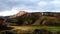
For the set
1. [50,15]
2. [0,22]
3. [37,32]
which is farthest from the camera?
[50,15]

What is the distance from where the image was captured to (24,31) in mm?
17438

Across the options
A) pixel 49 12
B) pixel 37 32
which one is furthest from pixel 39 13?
pixel 37 32

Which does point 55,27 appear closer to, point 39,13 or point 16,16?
point 39,13

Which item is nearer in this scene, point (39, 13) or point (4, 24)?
point (4, 24)

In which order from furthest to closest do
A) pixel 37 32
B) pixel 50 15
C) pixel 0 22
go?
1. pixel 50 15
2. pixel 0 22
3. pixel 37 32

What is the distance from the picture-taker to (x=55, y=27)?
18.1 meters

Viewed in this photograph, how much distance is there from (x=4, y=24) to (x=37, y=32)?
130 inches

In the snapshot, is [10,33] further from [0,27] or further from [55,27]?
[55,27]

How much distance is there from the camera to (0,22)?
18328mm

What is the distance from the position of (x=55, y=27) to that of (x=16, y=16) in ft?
15.0

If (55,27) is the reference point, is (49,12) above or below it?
above

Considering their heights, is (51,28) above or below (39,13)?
below

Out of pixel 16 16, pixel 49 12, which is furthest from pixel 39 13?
pixel 16 16

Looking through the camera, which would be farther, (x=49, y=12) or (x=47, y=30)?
(x=49, y=12)
